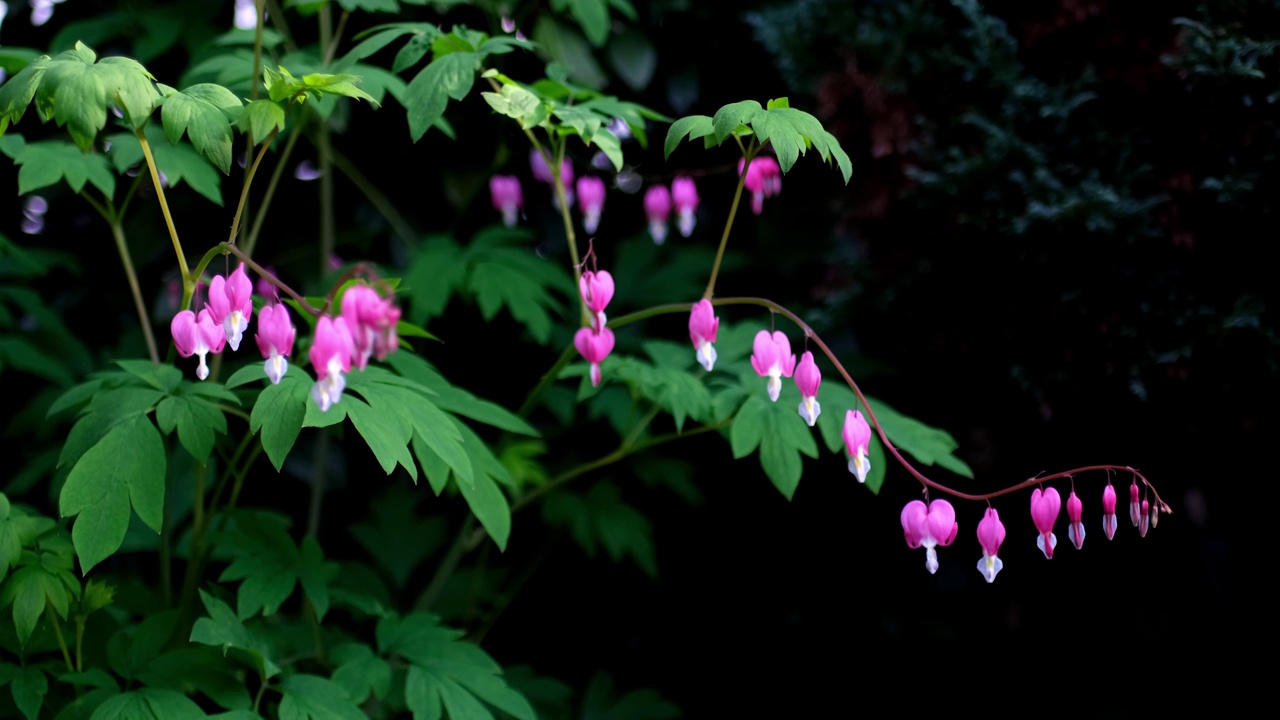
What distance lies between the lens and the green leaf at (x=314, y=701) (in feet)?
4.93

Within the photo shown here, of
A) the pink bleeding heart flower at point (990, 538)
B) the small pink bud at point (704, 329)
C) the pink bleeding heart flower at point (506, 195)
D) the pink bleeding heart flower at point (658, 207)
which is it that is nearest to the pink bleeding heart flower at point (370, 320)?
the small pink bud at point (704, 329)

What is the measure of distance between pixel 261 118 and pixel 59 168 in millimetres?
715

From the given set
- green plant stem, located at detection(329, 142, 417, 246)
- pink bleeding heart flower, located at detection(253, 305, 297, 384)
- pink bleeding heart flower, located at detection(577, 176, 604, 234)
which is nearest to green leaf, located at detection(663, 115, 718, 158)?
pink bleeding heart flower, located at detection(253, 305, 297, 384)

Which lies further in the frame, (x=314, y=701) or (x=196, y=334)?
(x=314, y=701)

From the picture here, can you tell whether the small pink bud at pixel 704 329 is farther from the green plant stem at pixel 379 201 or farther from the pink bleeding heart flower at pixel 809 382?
the green plant stem at pixel 379 201

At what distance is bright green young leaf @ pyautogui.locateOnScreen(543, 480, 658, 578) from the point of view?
2555mm

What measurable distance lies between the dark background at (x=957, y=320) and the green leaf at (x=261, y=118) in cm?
71

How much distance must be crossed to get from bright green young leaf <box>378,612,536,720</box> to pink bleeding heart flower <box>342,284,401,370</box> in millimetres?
766

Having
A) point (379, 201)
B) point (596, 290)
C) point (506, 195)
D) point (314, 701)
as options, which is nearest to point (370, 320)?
point (596, 290)

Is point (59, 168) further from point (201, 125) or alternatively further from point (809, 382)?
point (809, 382)

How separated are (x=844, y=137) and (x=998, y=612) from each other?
4.54ft

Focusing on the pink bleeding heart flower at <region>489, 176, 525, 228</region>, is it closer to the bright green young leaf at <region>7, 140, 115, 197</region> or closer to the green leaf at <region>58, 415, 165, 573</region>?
the bright green young leaf at <region>7, 140, 115, 197</region>

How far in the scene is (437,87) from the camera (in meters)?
1.58

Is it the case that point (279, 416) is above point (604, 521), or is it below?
above
